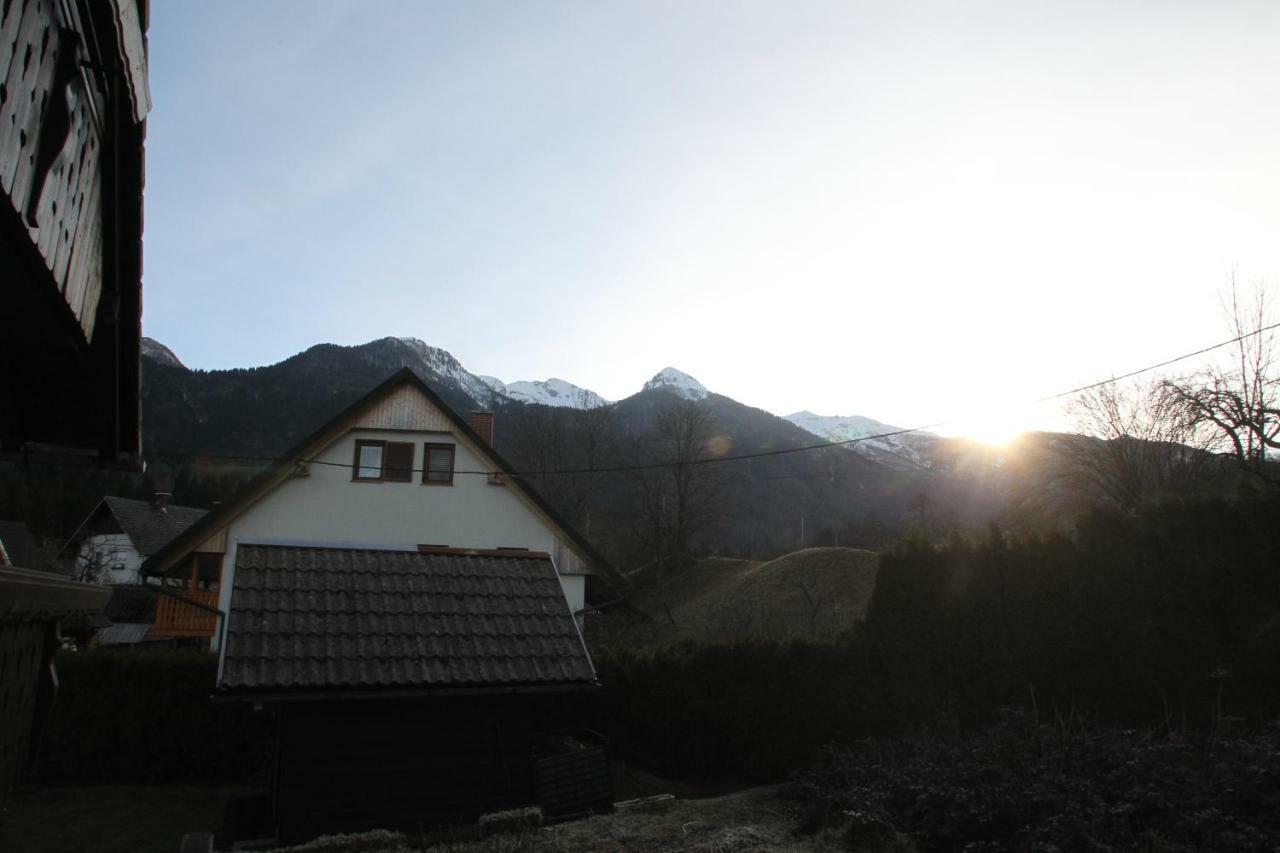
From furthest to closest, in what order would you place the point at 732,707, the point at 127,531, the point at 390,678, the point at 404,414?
the point at 127,531, the point at 404,414, the point at 732,707, the point at 390,678

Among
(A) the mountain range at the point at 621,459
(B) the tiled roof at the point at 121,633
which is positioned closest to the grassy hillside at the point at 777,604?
(A) the mountain range at the point at 621,459

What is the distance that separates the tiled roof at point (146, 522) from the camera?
52844 mm

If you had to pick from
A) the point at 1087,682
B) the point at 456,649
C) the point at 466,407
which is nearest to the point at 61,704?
the point at 456,649

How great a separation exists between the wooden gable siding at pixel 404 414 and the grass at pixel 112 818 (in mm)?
10737

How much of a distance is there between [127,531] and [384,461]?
1560 inches

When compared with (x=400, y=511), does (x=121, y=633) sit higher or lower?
lower

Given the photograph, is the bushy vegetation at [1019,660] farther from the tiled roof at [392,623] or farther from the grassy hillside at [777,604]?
the grassy hillside at [777,604]

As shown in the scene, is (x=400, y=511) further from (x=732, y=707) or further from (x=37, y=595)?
(x=37, y=595)

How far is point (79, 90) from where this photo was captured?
178 cm

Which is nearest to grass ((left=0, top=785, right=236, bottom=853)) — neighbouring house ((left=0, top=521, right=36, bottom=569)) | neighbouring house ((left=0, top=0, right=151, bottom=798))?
neighbouring house ((left=0, top=0, right=151, bottom=798))

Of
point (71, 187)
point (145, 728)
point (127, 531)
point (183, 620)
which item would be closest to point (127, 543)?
point (127, 531)

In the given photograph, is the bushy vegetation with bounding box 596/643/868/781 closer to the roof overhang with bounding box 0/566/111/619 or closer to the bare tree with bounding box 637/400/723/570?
the roof overhang with bounding box 0/566/111/619

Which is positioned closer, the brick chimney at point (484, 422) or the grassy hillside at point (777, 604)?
the brick chimney at point (484, 422)

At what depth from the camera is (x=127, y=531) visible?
52.8m
